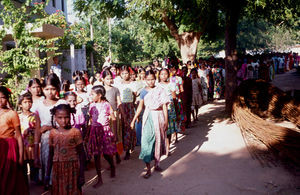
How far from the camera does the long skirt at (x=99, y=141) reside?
4.30 meters

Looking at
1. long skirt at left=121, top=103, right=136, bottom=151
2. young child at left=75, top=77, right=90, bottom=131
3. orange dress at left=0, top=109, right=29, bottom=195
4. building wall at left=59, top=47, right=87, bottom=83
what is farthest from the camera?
building wall at left=59, top=47, right=87, bottom=83

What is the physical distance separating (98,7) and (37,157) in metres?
12.8

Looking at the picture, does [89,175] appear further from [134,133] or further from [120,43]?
[120,43]

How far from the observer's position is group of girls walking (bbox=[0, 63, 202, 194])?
321 cm

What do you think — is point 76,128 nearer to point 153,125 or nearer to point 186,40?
point 153,125

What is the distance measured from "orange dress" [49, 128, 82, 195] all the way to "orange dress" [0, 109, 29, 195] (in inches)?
16.7

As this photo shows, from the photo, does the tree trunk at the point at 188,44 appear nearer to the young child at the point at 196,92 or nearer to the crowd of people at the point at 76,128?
the young child at the point at 196,92

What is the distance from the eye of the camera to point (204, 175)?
179 inches

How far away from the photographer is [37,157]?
146 inches

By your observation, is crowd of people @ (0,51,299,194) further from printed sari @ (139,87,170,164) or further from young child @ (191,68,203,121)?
young child @ (191,68,203,121)

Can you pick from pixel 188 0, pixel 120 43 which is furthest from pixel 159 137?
pixel 120 43

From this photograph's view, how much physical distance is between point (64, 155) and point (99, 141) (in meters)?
1.14

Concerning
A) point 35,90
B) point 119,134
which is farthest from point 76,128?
point 119,134

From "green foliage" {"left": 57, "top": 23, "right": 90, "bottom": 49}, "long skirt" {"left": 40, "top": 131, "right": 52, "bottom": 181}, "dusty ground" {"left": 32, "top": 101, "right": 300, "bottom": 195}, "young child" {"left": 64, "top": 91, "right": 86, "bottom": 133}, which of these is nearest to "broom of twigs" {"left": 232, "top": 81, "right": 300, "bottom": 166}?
"dusty ground" {"left": 32, "top": 101, "right": 300, "bottom": 195}
